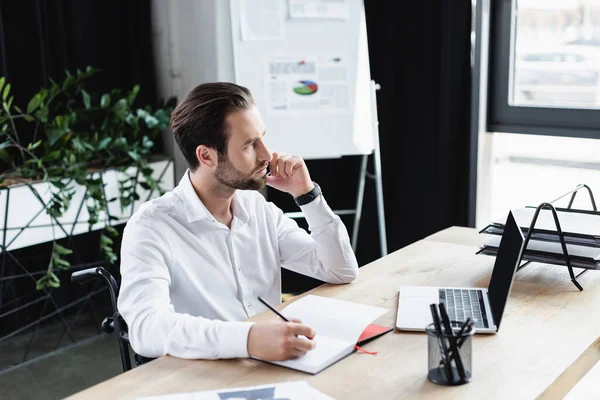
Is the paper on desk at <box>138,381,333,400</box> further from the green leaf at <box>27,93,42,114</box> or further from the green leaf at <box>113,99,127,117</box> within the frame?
the green leaf at <box>113,99,127,117</box>

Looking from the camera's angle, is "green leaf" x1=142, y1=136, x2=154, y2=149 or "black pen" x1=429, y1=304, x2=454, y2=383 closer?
"black pen" x1=429, y1=304, x2=454, y2=383

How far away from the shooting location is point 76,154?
10.8ft

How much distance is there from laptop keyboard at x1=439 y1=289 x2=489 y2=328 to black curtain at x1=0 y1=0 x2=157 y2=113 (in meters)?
2.56

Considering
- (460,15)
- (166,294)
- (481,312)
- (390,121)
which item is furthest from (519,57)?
(166,294)

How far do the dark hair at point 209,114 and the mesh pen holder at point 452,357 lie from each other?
81 centimetres

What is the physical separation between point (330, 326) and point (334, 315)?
0.25 feet

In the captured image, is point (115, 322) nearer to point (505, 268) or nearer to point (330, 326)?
point (330, 326)

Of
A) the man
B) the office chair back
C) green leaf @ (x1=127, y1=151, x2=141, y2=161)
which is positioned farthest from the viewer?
green leaf @ (x1=127, y1=151, x2=141, y2=161)

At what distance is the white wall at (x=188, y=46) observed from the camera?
3.58 m

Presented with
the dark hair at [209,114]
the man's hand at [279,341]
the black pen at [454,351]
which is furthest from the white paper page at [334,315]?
the dark hair at [209,114]

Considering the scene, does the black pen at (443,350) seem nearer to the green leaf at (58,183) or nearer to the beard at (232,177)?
the beard at (232,177)

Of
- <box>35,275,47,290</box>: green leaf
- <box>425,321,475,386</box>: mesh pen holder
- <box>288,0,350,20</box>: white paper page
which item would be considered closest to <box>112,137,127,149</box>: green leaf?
<box>35,275,47,290</box>: green leaf

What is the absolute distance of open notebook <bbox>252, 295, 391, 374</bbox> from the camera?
1.44m

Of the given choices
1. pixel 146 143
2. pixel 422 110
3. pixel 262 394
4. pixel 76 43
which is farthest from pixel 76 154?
pixel 262 394
